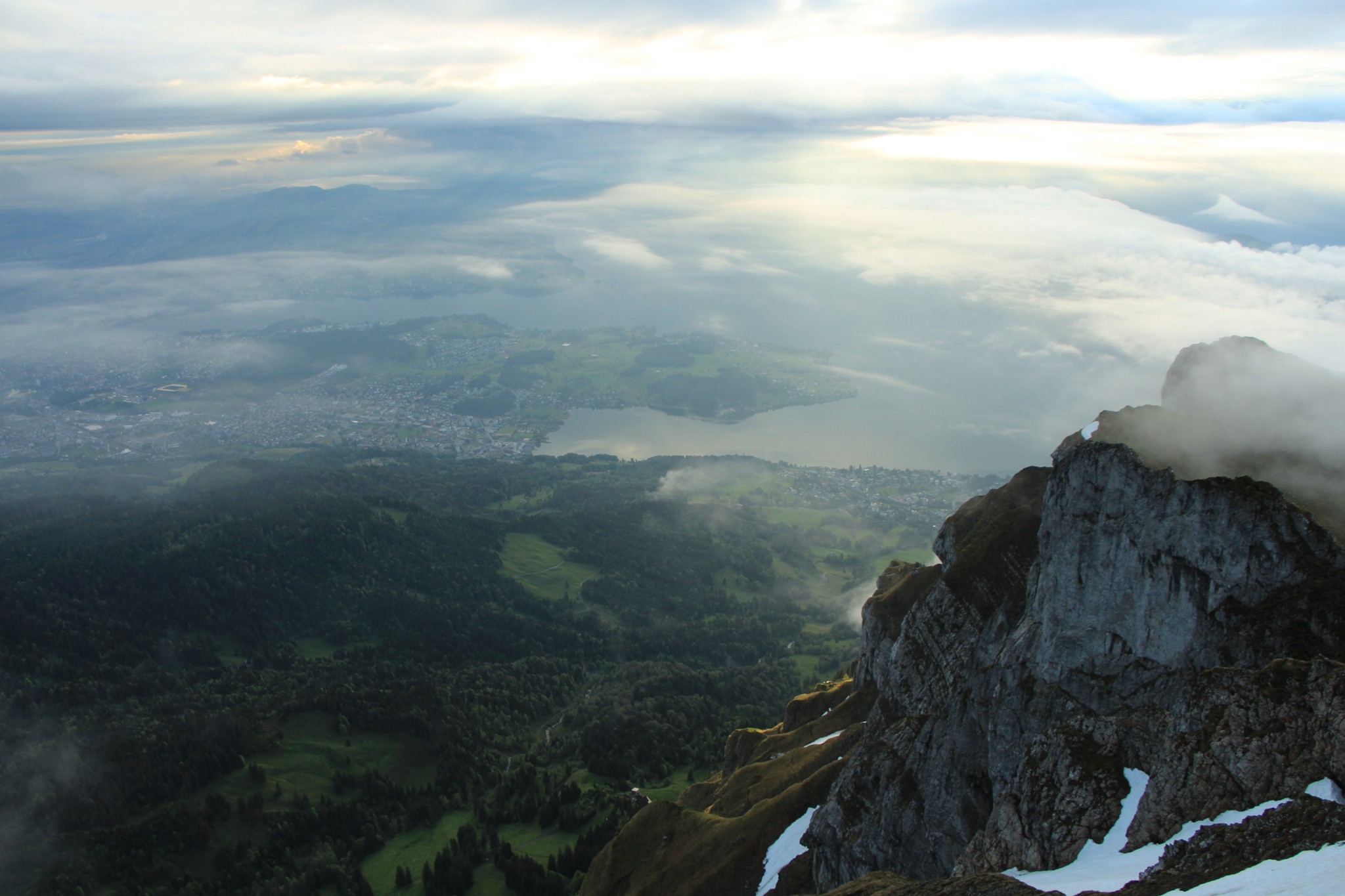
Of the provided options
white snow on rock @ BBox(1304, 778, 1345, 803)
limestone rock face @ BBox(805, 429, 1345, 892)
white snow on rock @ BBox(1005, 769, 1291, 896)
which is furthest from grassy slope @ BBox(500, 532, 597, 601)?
white snow on rock @ BBox(1304, 778, 1345, 803)

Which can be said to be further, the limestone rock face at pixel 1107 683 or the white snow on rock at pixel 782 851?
the white snow on rock at pixel 782 851

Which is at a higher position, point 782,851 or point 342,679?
point 782,851

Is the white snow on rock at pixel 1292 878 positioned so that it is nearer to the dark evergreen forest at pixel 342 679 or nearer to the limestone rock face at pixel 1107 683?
the limestone rock face at pixel 1107 683

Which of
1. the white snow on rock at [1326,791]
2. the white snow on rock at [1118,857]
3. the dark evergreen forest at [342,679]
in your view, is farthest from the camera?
the dark evergreen forest at [342,679]

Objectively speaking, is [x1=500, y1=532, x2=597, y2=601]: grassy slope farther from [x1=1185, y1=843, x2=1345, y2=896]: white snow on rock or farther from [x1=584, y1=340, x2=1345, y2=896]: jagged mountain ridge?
[x1=1185, y1=843, x2=1345, y2=896]: white snow on rock

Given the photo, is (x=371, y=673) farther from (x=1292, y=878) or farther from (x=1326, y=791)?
(x=1292, y=878)

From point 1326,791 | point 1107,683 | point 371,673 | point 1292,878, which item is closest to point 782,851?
point 1107,683

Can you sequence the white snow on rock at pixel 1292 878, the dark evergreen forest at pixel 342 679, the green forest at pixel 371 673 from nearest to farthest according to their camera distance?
1. the white snow on rock at pixel 1292 878
2. the green forest at pixel 371 673
3. the dark evergreen forest at pixel 342 679

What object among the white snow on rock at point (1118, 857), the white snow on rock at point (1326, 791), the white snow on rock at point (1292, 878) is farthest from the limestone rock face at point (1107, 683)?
the white snow on rock at point (1292, 878)
